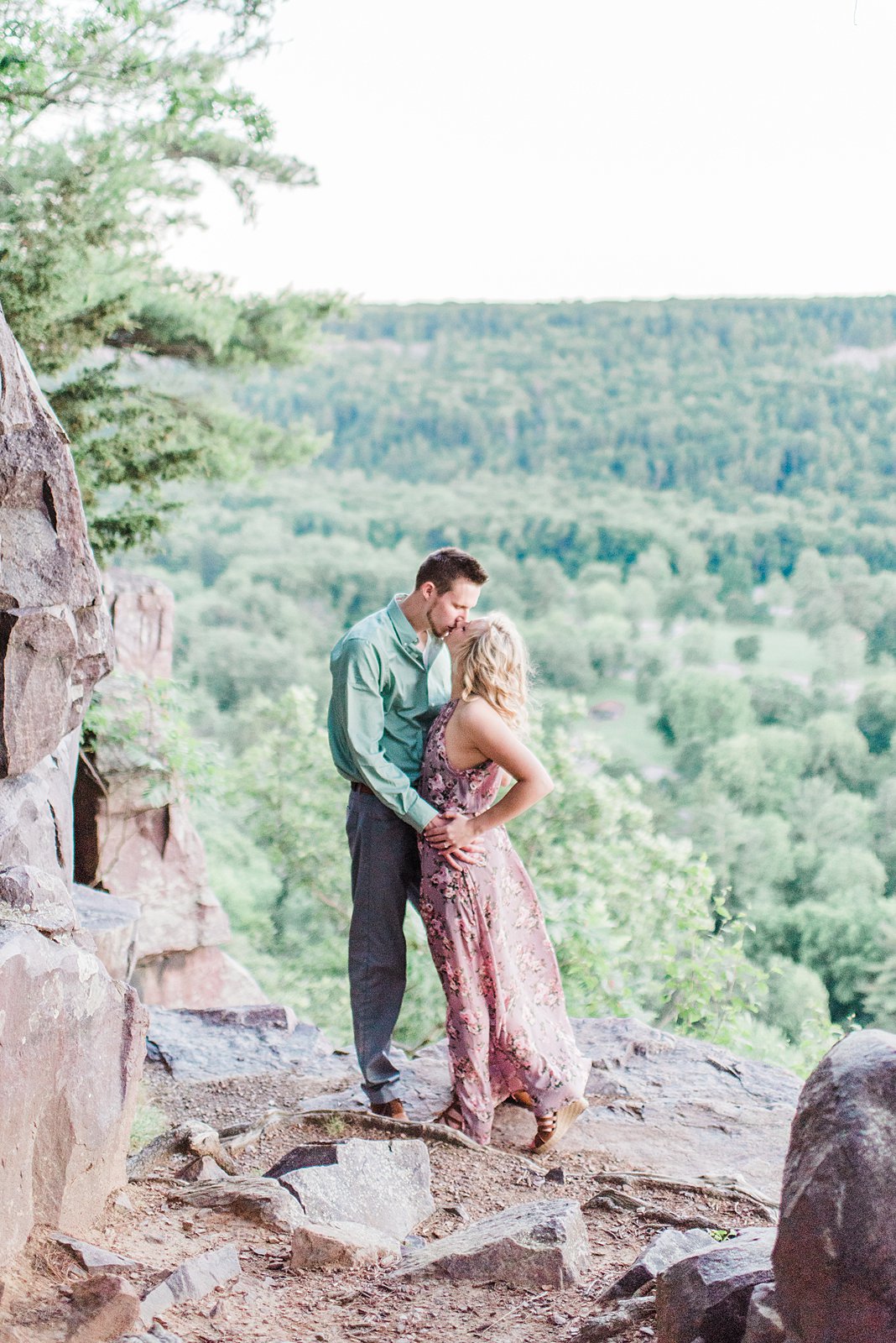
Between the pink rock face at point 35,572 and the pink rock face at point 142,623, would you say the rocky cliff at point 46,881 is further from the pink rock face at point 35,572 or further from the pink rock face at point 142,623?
the pink rock face at point 142,623

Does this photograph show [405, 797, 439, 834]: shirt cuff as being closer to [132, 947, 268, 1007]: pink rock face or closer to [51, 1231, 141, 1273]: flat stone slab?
[51, 1231, 141, 1273]: flat stone slab

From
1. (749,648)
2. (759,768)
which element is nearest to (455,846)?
(759,768)

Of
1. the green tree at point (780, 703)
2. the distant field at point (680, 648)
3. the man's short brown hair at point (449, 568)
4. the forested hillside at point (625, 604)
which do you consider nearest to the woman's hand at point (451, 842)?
the man's short brown hair at point (449, 568)

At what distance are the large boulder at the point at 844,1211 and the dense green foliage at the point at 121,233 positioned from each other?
500cm

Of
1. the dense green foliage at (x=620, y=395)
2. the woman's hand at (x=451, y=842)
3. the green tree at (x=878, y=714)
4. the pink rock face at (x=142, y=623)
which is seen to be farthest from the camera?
the dense green foliage at (x=620, y=395)

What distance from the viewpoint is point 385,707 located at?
377cm

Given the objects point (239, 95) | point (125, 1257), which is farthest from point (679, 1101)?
point (239, 95)

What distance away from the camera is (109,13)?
Answer: 5.43m

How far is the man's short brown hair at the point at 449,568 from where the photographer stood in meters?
3.59

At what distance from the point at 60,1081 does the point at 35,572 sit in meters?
1.32

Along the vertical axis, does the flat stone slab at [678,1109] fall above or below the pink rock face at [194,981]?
above

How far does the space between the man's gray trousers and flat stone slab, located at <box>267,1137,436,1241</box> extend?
0.55m

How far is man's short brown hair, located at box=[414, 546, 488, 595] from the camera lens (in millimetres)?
3586

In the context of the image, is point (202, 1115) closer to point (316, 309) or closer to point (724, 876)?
point (316, 309)
